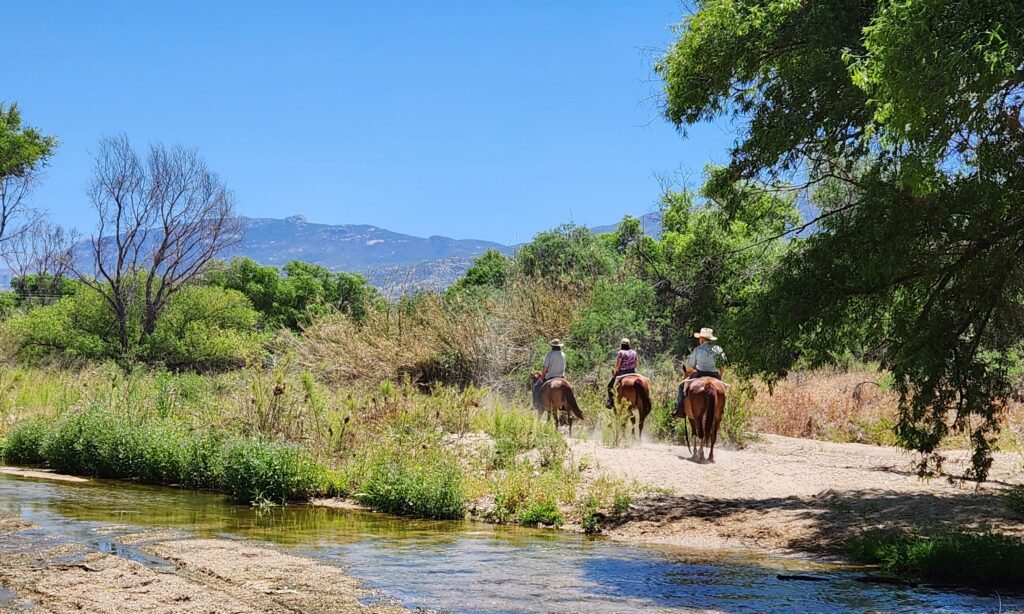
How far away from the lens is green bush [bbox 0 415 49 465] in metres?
19.5

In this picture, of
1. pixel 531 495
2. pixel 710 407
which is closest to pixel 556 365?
pixel 710 407

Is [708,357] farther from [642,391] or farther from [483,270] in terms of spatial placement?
[483,270]

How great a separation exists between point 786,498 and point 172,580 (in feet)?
28.8

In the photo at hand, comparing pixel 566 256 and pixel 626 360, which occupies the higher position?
pixel 566 256

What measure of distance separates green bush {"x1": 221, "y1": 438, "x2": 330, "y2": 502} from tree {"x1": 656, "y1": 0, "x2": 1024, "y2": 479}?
6568 mm

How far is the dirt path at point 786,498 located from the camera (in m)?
12.6

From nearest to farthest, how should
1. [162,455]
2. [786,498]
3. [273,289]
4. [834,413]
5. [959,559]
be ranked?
[959,559] → [786,498] → [162,455] → [834,413] → [273,289]

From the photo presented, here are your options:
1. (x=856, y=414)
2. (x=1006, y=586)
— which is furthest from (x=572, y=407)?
(x=1006, y=586)

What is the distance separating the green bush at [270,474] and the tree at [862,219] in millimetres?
6568

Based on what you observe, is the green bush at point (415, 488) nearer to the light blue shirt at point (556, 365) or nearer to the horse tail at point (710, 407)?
the horse tail at point (710, 407)

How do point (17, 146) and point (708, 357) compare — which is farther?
point (17, 146)

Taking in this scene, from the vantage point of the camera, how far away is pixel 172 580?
918 cm

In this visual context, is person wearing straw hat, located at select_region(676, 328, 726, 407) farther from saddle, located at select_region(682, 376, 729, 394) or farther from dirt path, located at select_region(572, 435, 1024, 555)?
dirt path, located at select_region(572, 435, 1024, 555)

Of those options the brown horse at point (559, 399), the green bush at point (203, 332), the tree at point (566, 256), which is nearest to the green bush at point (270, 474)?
the brown horse at point (559, 399)
